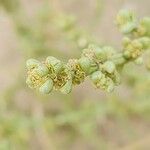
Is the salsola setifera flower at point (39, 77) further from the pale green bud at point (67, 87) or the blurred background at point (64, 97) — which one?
the blurred background at point (64, 97)

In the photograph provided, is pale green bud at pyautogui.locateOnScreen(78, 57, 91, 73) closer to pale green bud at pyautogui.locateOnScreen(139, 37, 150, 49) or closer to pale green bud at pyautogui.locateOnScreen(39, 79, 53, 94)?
pale green bud at pyautogui.locateOnScreen(39, 79, 53, 94)

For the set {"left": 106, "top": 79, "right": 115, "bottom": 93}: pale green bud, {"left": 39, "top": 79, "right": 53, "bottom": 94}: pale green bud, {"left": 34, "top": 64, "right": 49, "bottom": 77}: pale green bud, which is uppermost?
{"left": 106, "top": 79, "right": 115, "bottom": 93}: pale green bud

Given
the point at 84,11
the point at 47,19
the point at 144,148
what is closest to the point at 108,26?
the point at 84,11

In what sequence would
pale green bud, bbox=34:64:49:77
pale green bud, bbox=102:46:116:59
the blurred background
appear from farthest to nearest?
the blurred background, pale green bud, bbox=102:46:116:59, pale green bud, bbox=34:64:49:77

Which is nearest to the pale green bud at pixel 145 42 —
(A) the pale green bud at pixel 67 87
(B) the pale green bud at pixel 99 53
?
(B) the pale green bud at pixel 99 53

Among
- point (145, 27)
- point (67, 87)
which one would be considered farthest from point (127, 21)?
point (67, 87)

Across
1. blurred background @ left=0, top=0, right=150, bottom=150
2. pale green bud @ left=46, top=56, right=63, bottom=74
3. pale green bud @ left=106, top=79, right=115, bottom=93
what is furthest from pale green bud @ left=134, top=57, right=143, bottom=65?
blurred background @ left=0, top=0, right=150, bottom=150

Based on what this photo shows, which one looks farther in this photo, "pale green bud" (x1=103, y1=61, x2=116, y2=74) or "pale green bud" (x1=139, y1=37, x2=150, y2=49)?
"pale green bud" (x1=139, y1=37, x2=150, y2=49)

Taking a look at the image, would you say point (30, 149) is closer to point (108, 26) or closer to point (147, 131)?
point (147, 131)
